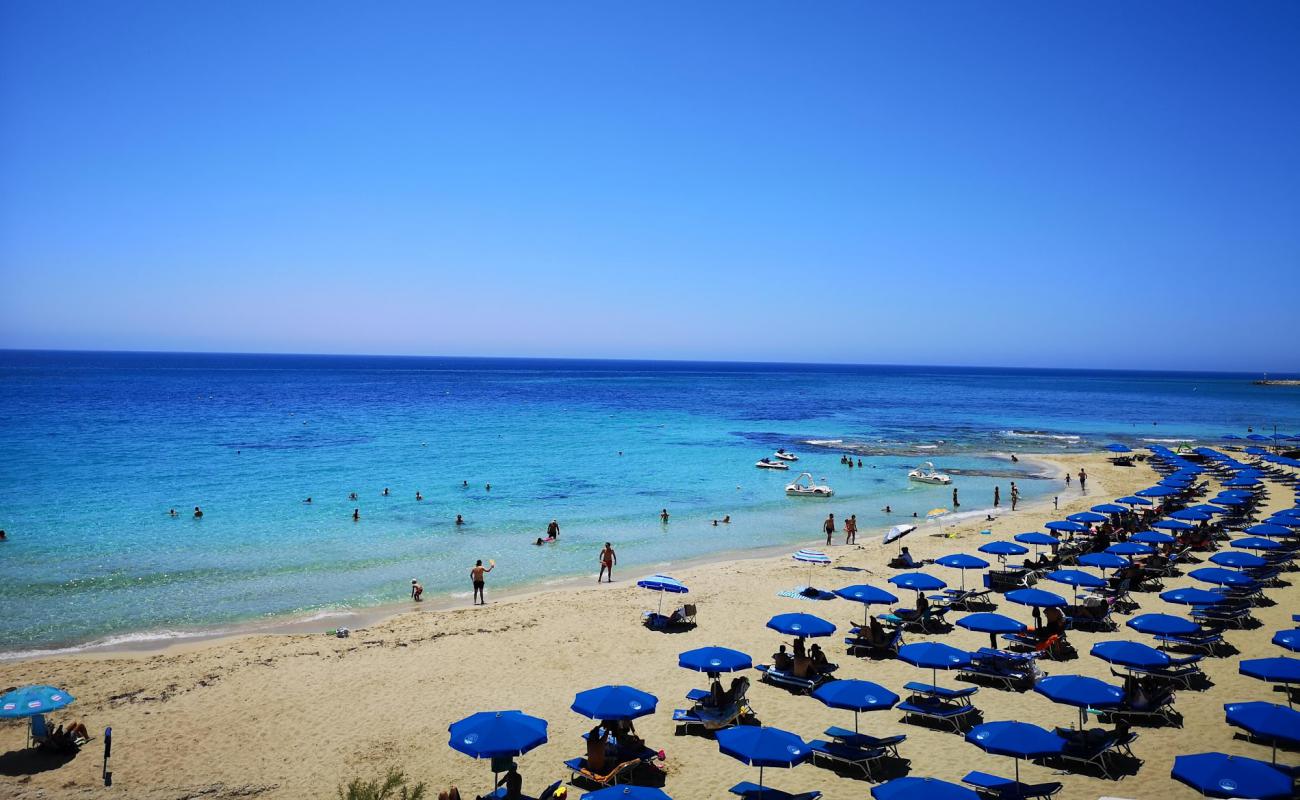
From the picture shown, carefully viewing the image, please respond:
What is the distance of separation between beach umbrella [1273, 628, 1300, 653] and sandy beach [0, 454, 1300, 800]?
951mm

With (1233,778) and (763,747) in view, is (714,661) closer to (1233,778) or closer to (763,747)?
(763,747)

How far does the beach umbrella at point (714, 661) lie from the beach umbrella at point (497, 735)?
337 centimetres

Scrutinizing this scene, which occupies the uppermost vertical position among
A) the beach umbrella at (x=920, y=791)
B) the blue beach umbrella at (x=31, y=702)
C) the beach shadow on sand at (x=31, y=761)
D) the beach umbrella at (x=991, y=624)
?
the beach umbrella at (x=920, y=791)

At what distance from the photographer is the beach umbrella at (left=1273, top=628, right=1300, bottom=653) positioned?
13281 millimetres

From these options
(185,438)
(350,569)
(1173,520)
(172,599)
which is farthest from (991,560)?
(185,438)

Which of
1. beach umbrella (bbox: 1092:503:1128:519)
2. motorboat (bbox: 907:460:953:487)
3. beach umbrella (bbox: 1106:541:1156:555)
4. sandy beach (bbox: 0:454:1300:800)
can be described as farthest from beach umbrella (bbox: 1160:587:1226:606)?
motorboat (bbox: 907:460:953:487)

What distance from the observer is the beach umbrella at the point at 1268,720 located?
955 cm

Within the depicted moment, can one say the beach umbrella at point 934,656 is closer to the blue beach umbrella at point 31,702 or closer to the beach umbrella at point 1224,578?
the beach umbrella at point 1224,578

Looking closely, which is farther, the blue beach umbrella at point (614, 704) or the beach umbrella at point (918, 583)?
the beach umbrella at point (918, 583)

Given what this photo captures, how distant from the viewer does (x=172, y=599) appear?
2084cm

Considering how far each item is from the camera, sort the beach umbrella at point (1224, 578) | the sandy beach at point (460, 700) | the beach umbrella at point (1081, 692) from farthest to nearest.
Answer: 1. the beach umbrella at point (1224, 578)
2. the sandy beach at point (460, 700)
3. the beach umbrella at point (1081, 692)

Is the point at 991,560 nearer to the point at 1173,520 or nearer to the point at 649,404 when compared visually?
the point at 1173,520

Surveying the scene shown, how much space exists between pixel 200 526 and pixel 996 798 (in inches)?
1171

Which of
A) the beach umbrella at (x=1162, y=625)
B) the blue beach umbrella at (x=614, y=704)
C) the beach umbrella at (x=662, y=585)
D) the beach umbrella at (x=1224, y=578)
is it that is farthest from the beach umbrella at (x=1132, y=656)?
the beach umbrella at (x=662, y=585)
